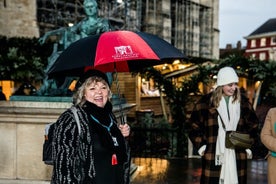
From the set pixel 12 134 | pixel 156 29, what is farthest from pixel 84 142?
pixel 156 29

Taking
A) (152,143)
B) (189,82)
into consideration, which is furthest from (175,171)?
(189,82)

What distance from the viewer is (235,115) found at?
158 inches

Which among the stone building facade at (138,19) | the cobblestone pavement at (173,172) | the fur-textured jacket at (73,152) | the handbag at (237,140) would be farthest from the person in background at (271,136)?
the stone building facade at (138,19)

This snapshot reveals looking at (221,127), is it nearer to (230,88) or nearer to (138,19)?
(230,88)

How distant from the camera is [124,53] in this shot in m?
3.17

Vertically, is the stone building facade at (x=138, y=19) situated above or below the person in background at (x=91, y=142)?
above

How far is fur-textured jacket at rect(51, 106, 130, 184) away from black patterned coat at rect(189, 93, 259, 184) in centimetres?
183

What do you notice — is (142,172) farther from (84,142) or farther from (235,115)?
(84,142)

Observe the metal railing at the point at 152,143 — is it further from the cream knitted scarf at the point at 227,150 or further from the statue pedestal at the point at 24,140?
the cream knitted scarf at the point at 227,150

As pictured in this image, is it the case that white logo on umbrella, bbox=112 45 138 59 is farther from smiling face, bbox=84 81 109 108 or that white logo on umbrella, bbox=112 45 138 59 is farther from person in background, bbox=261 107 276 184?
person in background, bbox=261 107 276 184

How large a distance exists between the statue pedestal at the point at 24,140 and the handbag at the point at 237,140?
2.23 meters

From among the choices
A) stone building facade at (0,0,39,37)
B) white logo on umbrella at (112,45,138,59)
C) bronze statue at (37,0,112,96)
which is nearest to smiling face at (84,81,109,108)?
white logo on umbrella at (112,45,138,59)

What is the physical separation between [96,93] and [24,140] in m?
2.82

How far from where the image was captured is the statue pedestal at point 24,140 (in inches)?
201
